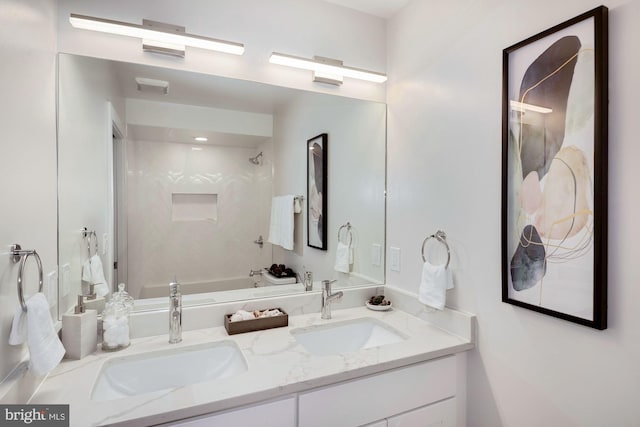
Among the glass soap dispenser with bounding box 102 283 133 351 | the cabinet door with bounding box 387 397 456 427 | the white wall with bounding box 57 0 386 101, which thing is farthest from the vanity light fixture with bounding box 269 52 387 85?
the cabinet door with bounding box 387 397 456 427

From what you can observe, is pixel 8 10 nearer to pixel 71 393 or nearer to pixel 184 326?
pixel 71 393

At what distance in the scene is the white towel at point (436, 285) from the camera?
4.75ft

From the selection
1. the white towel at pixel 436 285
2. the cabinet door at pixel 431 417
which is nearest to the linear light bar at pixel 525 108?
the white towel at pixel 436 285

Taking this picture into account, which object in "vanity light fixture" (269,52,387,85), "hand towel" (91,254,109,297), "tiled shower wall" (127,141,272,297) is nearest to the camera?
"hand towel" (91,254,109,297)

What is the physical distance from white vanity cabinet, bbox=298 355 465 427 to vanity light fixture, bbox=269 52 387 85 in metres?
1.40

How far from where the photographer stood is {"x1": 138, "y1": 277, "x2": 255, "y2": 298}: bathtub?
4.92ft

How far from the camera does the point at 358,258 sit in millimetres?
1934

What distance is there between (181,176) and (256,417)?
3.36 ft

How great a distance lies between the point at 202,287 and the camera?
1.58 metres

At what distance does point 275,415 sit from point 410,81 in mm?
1582

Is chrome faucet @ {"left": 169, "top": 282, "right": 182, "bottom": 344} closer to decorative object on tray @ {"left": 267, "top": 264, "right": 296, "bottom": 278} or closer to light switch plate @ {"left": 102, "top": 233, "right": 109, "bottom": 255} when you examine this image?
light switch plate @ {"left": 102, "top": 233, "right": 109, "bottom": 255}

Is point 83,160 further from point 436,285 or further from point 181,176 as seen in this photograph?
point 436,285

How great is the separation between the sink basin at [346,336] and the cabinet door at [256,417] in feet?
1.43

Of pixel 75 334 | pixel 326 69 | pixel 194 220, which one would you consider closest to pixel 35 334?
pixel 75 334
